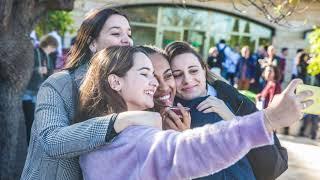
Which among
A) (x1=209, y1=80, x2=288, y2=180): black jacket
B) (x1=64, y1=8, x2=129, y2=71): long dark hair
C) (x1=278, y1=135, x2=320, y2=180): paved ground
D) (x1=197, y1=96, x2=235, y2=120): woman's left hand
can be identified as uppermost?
(x1=64, y1=8, x2=129, y2=71): long dark hair

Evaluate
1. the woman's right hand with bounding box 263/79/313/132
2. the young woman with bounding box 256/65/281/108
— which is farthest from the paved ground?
the woman's right hand with bounding box 263/79/313/132

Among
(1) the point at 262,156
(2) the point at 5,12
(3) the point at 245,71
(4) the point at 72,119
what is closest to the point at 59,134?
(4) the point at 72,119

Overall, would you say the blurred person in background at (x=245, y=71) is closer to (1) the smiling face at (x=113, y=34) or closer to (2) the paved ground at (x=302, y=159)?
(2) the paved ground at (x=302, y=159)

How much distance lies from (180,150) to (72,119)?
0.69 m

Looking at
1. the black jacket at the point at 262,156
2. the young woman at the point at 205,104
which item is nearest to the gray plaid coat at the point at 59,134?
the young woman at the point at 205,104

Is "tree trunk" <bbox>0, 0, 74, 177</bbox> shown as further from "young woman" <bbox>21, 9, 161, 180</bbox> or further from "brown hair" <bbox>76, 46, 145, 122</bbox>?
"brown hair" <bbox>76, 46, 145, 122</bbox>

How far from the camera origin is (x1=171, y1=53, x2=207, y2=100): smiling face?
2428 mm

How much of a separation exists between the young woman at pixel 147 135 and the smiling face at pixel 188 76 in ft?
1.45

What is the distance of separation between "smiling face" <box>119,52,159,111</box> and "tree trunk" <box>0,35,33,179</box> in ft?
10.3

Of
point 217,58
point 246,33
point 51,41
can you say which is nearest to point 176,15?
point 246,33

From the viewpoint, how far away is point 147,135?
5.56 ft

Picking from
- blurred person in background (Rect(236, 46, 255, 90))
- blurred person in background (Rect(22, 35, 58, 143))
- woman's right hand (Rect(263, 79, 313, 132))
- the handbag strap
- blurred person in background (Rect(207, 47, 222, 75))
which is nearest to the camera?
woman's right hand (Rect(263, 79, 313, 132))

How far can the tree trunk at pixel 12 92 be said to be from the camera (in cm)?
487

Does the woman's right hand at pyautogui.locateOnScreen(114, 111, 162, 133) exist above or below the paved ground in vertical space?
above
